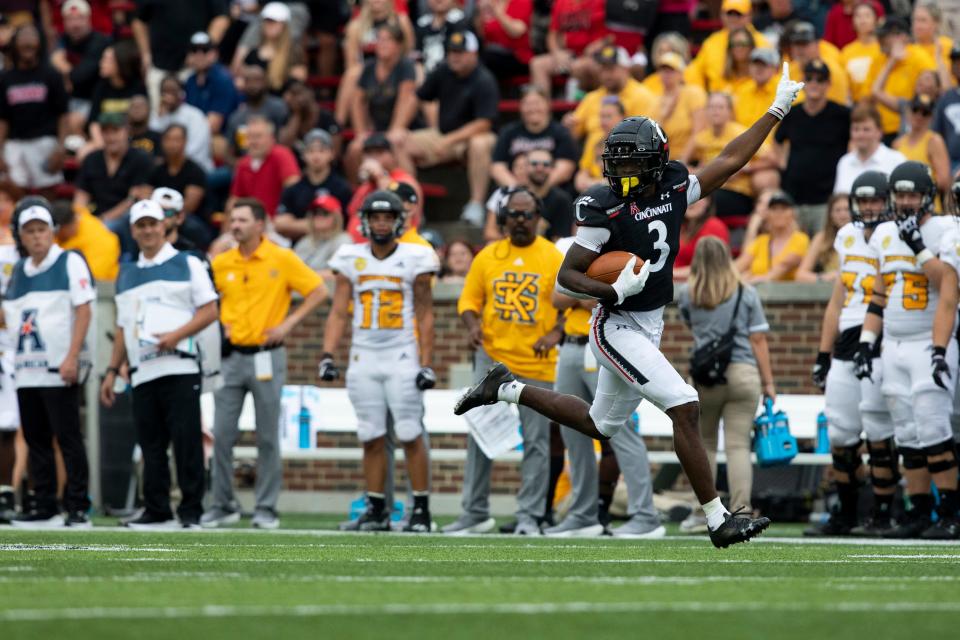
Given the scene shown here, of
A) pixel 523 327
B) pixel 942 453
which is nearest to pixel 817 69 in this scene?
pixel 523 327

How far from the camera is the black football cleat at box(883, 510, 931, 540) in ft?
35.3

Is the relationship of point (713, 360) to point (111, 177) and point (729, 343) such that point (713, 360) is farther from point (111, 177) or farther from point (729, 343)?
point (111, 177)

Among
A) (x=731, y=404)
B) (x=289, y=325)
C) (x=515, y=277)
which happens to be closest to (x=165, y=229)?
(x=289, y=325)

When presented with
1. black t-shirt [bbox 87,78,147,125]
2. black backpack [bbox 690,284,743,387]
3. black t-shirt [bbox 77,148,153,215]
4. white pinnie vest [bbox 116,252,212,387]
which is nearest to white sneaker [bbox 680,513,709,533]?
black backpack [bbox 690,284,743,387]

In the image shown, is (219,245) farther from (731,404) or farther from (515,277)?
(731,404)

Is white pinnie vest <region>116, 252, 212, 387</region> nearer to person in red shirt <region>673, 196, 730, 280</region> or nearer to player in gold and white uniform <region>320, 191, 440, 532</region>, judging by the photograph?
player in gold and white uniform <region>320, 191, 440, 532</region>

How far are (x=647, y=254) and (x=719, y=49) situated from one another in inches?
318

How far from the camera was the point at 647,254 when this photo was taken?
8.21 meters

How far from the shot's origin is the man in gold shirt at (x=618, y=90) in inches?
606

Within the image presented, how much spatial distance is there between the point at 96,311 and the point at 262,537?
4972 millimetres

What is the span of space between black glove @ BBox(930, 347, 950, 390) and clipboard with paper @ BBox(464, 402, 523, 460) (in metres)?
2.80

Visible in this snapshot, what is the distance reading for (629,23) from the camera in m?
16.5

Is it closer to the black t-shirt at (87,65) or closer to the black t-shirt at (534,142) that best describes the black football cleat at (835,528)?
the black t-shirt at (534,142)

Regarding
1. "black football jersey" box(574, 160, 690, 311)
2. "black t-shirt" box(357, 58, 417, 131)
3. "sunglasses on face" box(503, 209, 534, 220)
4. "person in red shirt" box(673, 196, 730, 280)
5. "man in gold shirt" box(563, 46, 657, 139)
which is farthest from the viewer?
"black t-shirt" box(357, 58, 417, 131)
